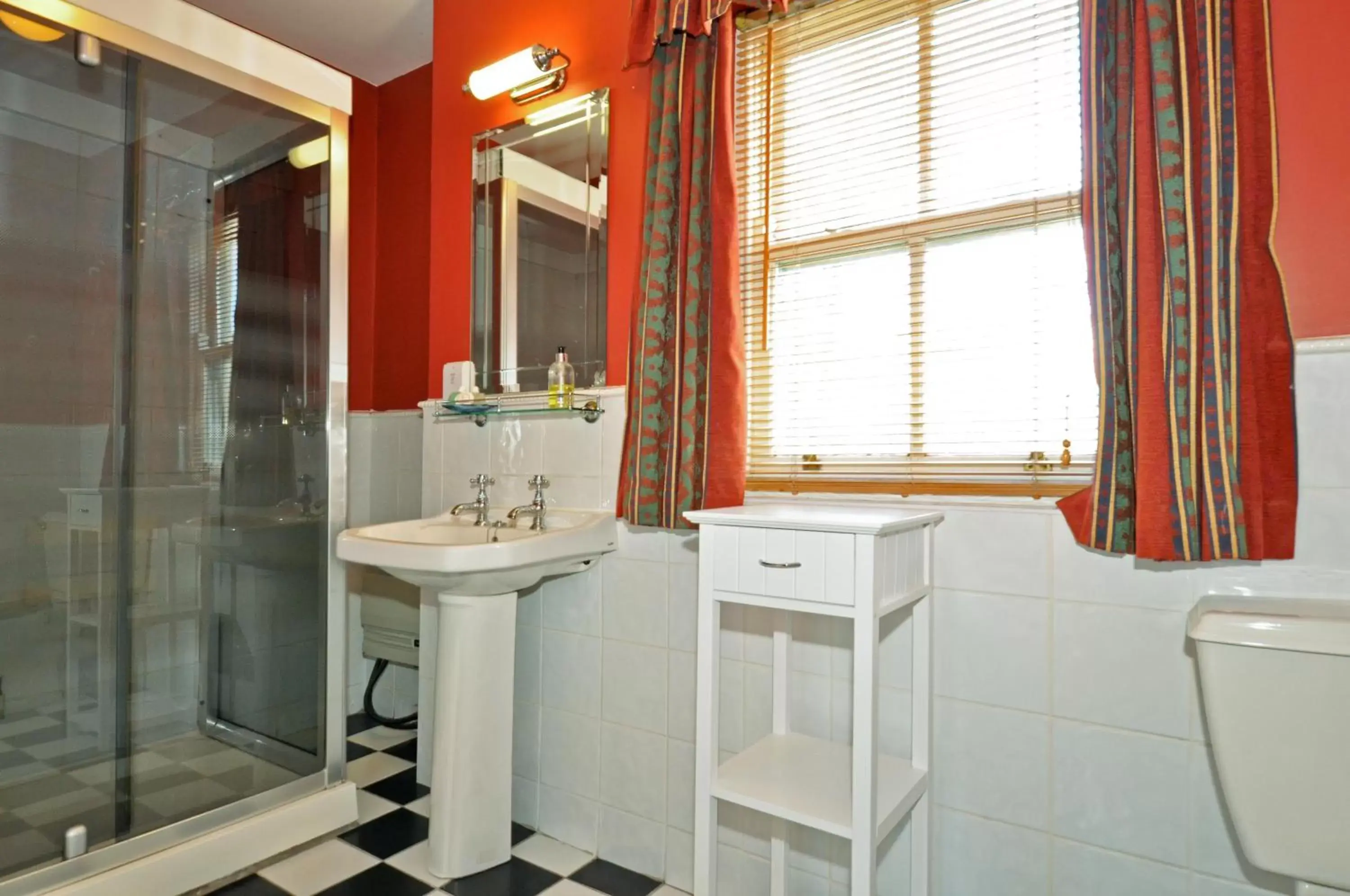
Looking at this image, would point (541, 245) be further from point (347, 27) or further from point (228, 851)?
point (228, 851)

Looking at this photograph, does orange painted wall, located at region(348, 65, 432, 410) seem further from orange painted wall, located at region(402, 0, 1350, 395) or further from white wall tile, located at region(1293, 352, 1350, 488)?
white wall tile, located at region(1293, 352, 1350, 488)

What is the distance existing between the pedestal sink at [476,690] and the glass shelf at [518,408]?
11.9 inches

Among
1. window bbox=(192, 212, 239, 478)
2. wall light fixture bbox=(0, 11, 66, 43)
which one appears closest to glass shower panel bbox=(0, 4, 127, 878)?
wall light fixture bbox=(0, 11, 66, 43)

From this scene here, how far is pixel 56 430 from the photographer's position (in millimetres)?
1641

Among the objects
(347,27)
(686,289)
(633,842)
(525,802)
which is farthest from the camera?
(347,27)

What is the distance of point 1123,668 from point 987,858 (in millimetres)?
456

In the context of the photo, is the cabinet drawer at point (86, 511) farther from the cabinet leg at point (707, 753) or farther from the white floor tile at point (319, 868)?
the cabinet leg at point (707, 753)

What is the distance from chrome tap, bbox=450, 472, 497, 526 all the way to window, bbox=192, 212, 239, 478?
589 mm

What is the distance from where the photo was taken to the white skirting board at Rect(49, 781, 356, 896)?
1.63 meters

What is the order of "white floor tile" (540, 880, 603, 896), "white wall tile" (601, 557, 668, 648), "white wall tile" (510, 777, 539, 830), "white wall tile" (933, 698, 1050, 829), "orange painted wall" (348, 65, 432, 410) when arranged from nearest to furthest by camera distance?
"white wall tile" (933, 698, 1050, 829)
"white floor tile" (540, 880, 603, 896)
"white wall tile" (601, 557, 668, 648)
"white wall tile" (510, 777, 539, 830)
"orange painted wall" (348, 65, 432, 410)

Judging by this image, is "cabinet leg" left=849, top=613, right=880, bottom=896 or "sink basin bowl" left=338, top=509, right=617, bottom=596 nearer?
"cabinet leg" left=849, top=613, right=880, bottom=896

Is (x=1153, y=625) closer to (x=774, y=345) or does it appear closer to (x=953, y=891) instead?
(x=953, y=891)

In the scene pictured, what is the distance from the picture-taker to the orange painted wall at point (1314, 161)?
121 cm

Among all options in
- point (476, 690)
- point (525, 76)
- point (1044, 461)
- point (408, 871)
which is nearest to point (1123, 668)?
point (1044, 461)
